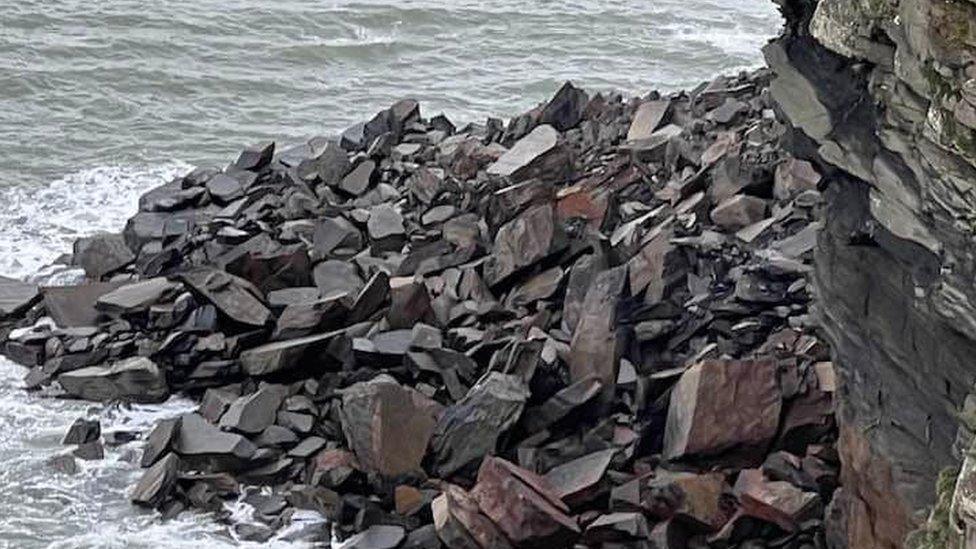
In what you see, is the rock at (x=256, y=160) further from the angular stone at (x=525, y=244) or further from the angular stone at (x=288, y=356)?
the angular stone at (x=288, y=356)

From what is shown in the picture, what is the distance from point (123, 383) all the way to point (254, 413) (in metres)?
2.21

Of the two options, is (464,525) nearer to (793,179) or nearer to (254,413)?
(254,413)

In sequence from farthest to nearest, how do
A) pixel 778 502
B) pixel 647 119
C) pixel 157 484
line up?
1. pixel 647 119
2. pixel 157 484
3. pixel 778 502

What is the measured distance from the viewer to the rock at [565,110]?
23.9m

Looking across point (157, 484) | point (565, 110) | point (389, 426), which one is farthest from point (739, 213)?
point (157, 484)

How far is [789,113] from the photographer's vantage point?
1189 cm

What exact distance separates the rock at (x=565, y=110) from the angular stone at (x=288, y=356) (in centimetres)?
750

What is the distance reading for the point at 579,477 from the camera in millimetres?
14461

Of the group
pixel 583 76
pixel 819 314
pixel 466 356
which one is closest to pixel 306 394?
pixel 466 356

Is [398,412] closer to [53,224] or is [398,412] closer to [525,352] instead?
[525,352]

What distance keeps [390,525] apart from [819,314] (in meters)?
4.60

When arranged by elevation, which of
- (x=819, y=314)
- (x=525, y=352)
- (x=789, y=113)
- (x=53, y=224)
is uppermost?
(x=789, y=113)

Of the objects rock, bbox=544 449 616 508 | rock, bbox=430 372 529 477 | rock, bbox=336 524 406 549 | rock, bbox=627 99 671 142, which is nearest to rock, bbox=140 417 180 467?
rock, bbox=336 524 406 549

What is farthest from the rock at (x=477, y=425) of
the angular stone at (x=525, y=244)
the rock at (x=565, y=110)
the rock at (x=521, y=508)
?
the rock at (x=565, y=110)
